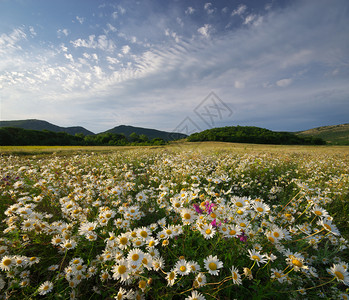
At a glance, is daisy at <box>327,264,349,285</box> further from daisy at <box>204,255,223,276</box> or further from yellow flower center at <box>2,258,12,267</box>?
yellow flower center at <box>2,258,12,267</box>

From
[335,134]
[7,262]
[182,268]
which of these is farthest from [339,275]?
[335,134]

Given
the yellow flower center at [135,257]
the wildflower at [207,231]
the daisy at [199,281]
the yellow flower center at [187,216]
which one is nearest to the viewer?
the daisy at [199,281]

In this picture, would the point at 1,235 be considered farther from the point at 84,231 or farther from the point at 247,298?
the point at 247,298

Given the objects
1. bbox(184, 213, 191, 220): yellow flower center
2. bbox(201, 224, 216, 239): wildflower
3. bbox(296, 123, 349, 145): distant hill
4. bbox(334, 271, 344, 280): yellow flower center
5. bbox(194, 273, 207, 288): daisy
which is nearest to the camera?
bbox(194, 273, 207, 288): daisy

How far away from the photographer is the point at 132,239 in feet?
5.82

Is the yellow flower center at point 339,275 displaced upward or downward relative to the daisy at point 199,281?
downward

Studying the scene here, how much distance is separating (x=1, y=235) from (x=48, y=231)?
42.0 inches

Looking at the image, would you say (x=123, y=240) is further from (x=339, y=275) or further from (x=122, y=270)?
(x=339, y=275)

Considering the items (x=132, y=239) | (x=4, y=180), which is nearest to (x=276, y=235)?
(x=132, y=239)

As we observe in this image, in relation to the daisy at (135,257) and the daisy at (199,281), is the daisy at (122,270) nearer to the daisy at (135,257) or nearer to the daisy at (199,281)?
the daisy at (135,257)

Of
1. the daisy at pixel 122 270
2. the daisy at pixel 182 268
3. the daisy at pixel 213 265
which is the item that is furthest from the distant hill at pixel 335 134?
the daisy at pixel 122 270

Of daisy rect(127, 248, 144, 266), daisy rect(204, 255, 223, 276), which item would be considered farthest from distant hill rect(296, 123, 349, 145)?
daisy rect(127, 248, 144, 266)

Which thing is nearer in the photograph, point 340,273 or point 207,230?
point 340,273

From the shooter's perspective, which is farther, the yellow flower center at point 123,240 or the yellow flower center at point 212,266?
the yellow flower center at point 123,240
